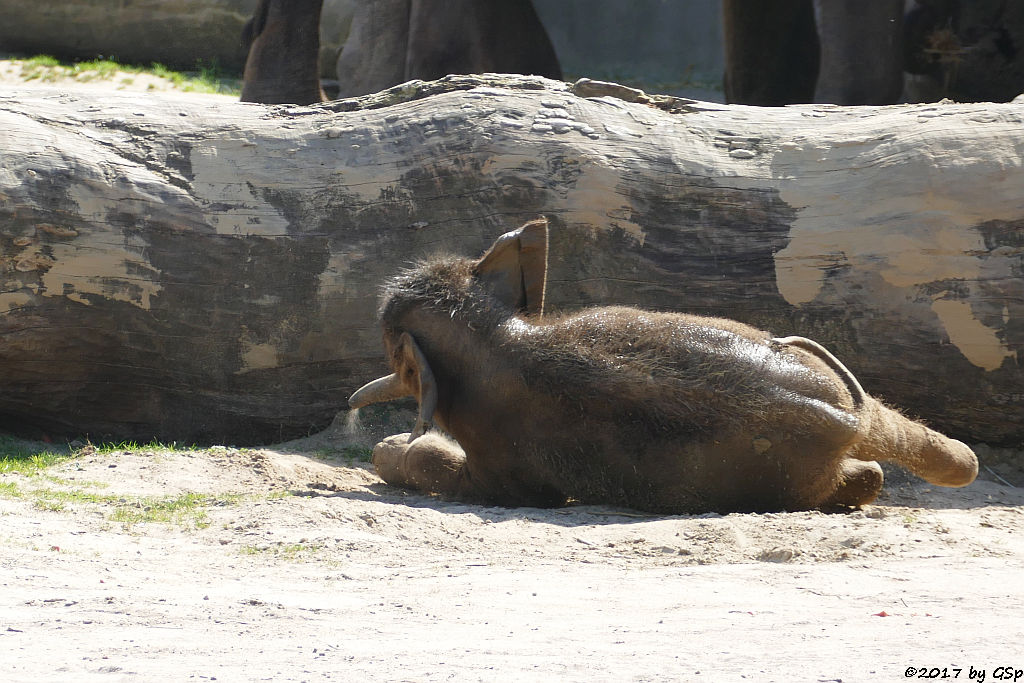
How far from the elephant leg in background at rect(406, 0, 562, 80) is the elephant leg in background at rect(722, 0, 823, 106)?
6.22 feet

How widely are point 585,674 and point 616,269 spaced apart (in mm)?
3035

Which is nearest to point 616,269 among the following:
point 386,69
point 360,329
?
point 360,329

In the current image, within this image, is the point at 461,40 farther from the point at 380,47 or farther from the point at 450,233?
the point at 450,233

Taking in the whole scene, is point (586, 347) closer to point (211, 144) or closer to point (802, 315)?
point (802, 315)

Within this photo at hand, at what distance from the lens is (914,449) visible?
4102mm

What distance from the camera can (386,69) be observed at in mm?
11094

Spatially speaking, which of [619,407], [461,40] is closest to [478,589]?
[619,407]

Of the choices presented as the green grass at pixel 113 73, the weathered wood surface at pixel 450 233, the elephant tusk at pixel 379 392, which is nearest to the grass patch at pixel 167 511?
the elephant tusk at pixel 379 392

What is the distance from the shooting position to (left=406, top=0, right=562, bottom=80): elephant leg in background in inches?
364

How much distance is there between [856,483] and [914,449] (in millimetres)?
266

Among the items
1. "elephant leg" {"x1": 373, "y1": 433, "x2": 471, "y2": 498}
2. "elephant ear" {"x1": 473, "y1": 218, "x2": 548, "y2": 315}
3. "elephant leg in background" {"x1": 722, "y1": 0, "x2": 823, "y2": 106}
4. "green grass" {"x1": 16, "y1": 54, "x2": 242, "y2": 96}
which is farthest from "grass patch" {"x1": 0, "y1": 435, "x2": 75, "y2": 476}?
"green grass" {"x1": 16, "y1": 54, "x2": 242, "y2": 96}

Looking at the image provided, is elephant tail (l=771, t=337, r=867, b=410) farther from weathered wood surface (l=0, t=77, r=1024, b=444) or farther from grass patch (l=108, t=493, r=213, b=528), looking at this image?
grass patch (l=108, t=493, r=213, b=528)

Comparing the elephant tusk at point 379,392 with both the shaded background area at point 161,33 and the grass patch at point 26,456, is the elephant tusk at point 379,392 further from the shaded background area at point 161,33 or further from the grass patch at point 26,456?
the shaded background area at point 161,33

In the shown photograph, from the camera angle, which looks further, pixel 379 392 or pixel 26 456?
pixel 26 456
